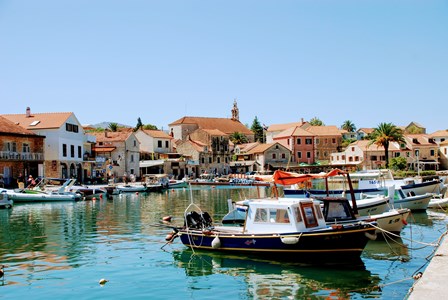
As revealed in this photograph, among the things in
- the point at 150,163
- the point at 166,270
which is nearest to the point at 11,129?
the point at 150,163

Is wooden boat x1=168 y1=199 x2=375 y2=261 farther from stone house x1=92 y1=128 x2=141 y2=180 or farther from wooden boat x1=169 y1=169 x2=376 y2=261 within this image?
stone house x1=92 y1=128 x2=141 y2=180

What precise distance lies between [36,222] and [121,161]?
48066 mm

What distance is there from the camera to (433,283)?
452 inches

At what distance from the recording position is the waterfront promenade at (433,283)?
10.4 m

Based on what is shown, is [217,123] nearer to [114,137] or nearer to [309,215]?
[114,137]

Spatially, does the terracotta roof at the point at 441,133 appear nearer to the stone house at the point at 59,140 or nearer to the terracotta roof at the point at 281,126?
the terracotta roof at the point at 281,126

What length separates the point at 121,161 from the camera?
263 ft

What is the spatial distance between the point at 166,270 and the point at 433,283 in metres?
9.98

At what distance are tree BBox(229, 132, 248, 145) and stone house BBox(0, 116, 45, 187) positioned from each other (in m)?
72.0

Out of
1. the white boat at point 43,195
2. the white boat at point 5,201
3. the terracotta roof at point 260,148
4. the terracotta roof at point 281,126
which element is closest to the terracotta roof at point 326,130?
the terracotta roof at point 281,126

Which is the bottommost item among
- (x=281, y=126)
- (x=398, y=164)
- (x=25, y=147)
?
(x=398, y=164)

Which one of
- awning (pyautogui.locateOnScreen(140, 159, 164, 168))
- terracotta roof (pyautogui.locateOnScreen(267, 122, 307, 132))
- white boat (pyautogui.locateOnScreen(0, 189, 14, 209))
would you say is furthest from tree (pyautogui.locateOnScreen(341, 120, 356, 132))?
white boat (pyautogui.locateOnScreen(0, 189, 14, 209))

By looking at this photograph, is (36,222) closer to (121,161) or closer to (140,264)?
(140,264)

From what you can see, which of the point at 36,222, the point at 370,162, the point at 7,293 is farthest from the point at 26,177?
the point at 370,162
